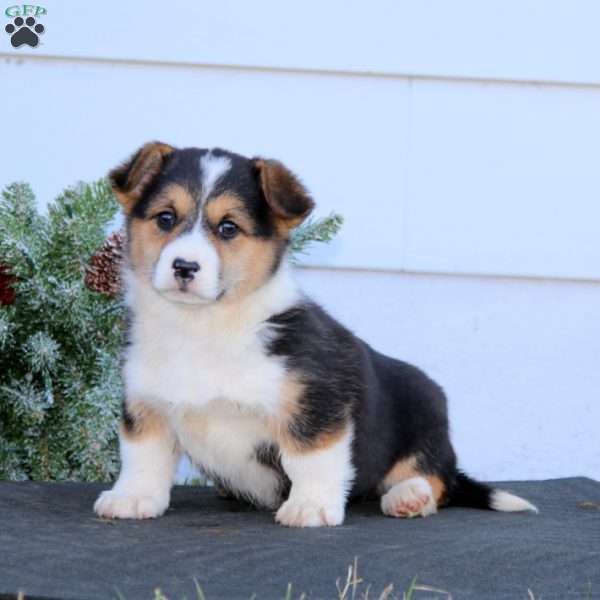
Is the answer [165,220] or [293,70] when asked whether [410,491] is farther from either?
[293,70]

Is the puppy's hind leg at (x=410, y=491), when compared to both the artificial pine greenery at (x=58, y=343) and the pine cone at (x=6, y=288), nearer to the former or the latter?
the artificial pine greenery at (x=58, y=343)

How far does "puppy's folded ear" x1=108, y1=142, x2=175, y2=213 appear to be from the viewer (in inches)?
150

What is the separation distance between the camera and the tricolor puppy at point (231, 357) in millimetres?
3648

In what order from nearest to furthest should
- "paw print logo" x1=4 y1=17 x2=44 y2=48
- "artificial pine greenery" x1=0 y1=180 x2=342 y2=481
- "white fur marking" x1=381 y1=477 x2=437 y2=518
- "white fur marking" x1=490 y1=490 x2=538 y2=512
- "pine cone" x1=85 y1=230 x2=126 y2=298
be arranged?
"white fur marking" x1=381 y1=477 x2=437 y2=518 < "white fur marking" x1=490 y1=490 x2=538 y2=512 < "artificial pine greenery" x1=0 y1=180 x2=342 y2=481 < "pine cone" x1=85 y1=230 x2=126 y2=298 < "paw print logo" x1=4 y1=17 x2=44 y2=48

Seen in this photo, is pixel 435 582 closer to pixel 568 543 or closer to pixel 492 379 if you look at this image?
pixel 568 543

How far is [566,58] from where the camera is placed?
595cm

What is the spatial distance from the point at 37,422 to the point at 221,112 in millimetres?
1996

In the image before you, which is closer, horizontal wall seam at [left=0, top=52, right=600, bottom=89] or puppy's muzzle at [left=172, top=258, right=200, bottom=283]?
puppy's muzzle at [left=172, top=258, right=200, bottom=283]

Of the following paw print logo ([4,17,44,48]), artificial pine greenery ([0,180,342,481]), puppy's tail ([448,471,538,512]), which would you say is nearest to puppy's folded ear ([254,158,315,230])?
artificial pine greenery ([0,180,342,481])

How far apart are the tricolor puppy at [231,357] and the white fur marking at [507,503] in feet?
1.23

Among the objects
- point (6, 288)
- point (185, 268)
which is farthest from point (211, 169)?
point (6, 288)

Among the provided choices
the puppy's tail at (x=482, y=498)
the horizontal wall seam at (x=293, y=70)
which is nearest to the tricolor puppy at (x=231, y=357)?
the puppy's tail at (x=482, y=498)

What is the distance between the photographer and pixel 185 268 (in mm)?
3455

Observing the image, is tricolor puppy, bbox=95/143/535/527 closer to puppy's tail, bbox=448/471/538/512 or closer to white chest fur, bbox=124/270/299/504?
white chest fur, bbox=124/270/299/504
